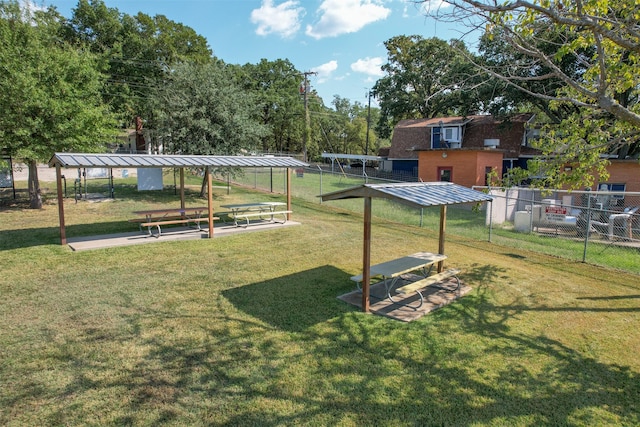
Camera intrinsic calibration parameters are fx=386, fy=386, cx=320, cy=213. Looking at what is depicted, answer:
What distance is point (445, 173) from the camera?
84.7 ft

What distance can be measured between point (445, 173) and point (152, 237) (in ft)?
65.8

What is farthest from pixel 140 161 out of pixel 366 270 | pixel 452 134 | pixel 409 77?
pixel 409 77

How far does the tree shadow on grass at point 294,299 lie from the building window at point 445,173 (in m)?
19.3

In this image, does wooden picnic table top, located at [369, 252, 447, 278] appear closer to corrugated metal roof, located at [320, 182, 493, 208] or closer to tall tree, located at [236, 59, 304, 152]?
corrugated metal roof, located at [320, 182, 493, 208]

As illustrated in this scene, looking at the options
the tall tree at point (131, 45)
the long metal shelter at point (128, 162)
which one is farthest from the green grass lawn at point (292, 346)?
the tall tree at point (131, 45)

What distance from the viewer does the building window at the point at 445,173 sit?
83.2 ft

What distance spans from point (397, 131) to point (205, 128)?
2476cm

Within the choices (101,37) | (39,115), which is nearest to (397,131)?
(101,37)

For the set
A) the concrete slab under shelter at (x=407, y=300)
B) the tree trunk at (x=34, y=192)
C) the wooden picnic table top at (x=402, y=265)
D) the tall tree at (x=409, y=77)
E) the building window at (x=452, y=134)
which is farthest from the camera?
the tall tree at (x=409, y=77)

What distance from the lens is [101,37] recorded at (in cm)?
3381

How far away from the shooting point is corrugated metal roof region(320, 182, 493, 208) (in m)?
5.78

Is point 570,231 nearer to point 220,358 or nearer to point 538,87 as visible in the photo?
point 538,87

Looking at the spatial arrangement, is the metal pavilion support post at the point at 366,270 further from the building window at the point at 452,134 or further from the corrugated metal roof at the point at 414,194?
the building window at the point at 452,134

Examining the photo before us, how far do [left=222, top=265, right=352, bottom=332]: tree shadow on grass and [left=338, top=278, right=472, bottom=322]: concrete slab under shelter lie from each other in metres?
0.37
